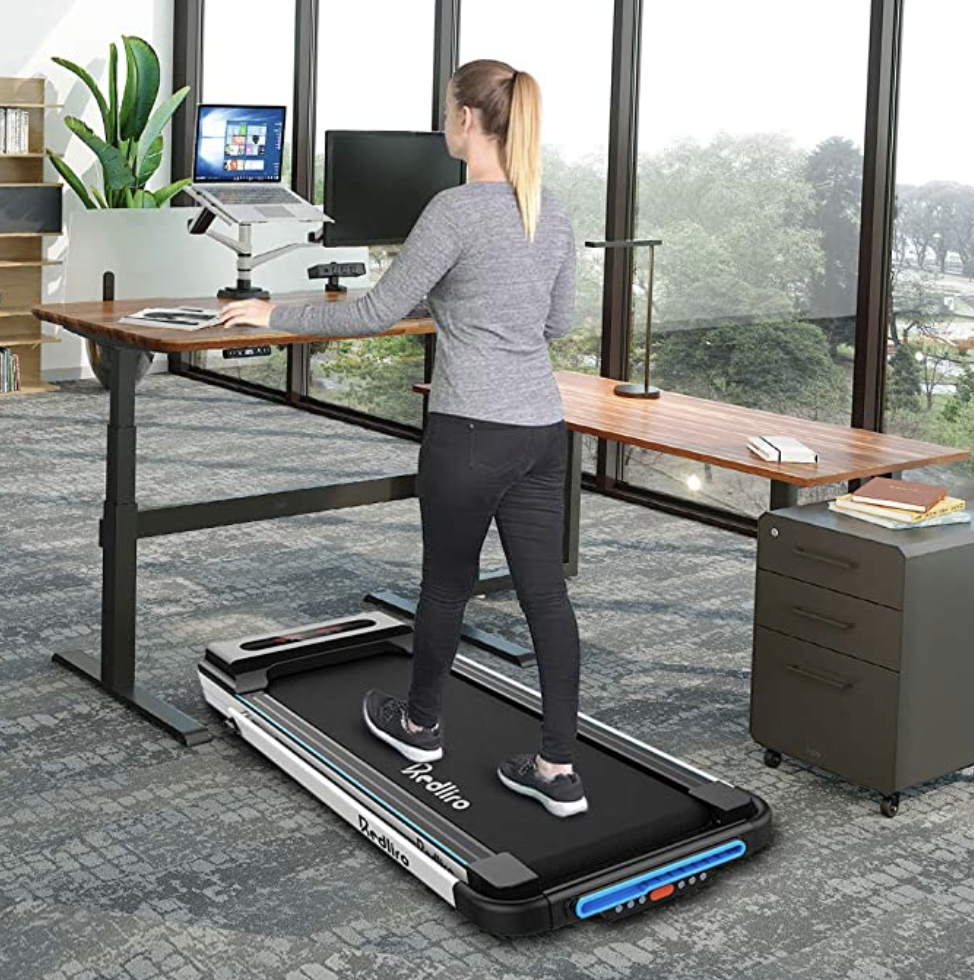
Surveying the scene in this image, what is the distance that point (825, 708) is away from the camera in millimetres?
3602

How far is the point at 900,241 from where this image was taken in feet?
17.6

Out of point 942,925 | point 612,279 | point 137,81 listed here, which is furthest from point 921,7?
point 137,81

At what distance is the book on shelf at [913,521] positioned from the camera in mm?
3535

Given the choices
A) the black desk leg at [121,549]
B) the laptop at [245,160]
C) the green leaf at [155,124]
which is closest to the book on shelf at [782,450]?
the black desk leg at [121,549]

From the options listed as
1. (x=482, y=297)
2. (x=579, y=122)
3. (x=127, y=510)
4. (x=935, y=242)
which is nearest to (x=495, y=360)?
(x=482, y=297)

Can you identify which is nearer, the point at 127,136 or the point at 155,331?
the point at 155,331

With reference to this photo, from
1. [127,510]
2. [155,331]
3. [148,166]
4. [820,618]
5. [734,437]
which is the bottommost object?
[820,618]

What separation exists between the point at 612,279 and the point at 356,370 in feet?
5.94

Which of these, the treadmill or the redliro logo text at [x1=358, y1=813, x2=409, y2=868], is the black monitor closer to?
→ the treadmill

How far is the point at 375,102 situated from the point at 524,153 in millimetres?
4745

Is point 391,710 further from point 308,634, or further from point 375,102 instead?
point 375,102

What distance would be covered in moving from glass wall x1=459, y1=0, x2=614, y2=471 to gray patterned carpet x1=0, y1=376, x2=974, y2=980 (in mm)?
1178

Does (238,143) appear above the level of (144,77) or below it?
below

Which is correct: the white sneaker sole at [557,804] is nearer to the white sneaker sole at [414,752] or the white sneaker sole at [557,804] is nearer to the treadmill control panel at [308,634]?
the white sneaker sole at [414,752]
